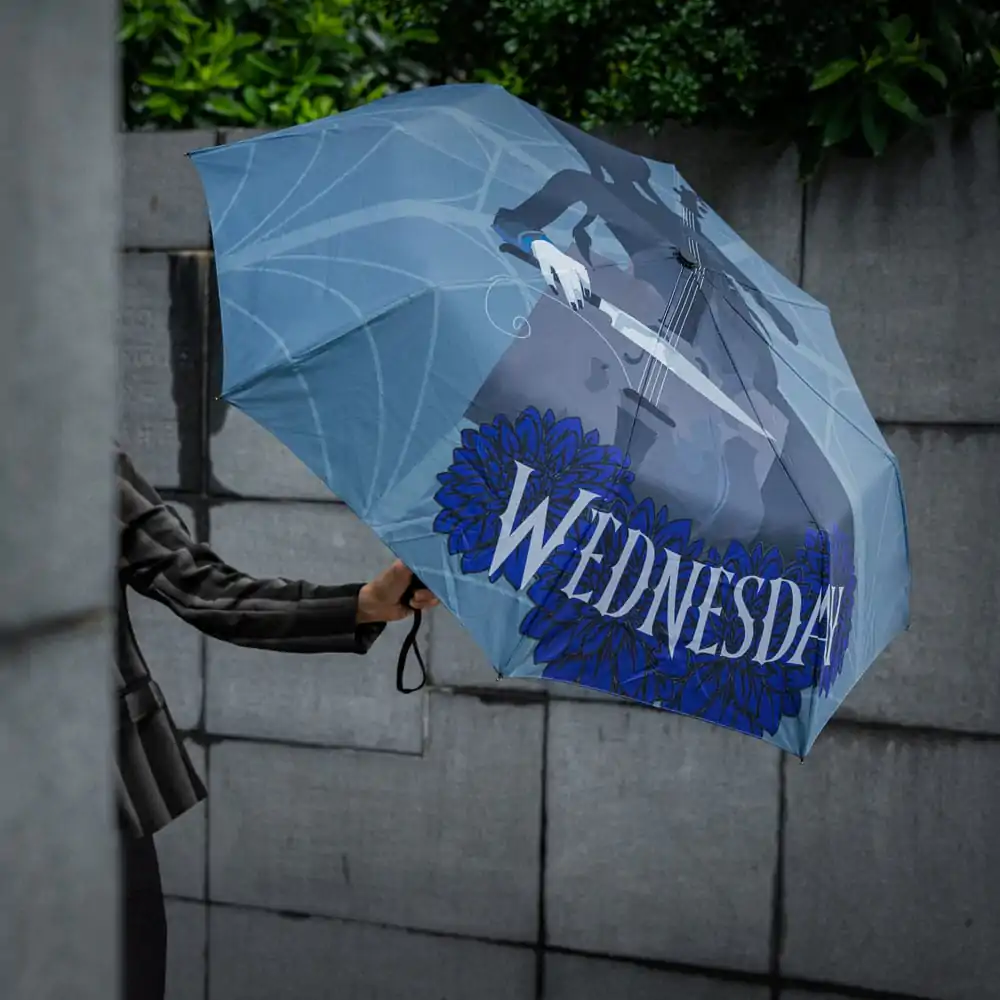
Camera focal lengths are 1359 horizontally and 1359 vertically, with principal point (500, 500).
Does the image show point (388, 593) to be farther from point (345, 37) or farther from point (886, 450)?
point (345, 37)

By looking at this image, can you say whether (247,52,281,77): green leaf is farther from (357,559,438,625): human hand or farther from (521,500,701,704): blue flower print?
(521,500,701,704): blue flower print

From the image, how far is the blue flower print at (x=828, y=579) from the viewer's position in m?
2.29

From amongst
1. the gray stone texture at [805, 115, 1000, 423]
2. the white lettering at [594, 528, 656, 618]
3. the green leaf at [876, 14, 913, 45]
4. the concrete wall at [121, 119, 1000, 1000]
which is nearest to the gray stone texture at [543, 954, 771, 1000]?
the concrete wall at [121, 119, 1000, 1000]

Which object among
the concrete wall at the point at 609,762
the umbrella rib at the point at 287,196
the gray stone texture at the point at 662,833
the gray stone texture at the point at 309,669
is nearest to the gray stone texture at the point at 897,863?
the concrete wall at the point at 609,762

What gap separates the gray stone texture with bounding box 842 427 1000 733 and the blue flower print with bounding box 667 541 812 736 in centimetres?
177

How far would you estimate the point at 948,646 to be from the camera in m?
3.92

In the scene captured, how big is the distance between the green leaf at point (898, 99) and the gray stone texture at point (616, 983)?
260 cm

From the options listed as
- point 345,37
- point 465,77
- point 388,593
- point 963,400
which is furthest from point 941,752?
point 345,37

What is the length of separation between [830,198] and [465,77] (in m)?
1.35

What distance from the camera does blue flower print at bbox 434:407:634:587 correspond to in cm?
211

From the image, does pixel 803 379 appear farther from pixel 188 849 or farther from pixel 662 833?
pixel 188 849

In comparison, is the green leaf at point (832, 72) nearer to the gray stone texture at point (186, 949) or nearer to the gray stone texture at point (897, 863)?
the gray stone texture at point (897, 863)

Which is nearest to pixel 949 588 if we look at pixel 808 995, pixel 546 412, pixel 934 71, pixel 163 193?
pixel 808 995

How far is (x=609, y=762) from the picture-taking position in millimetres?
4117
